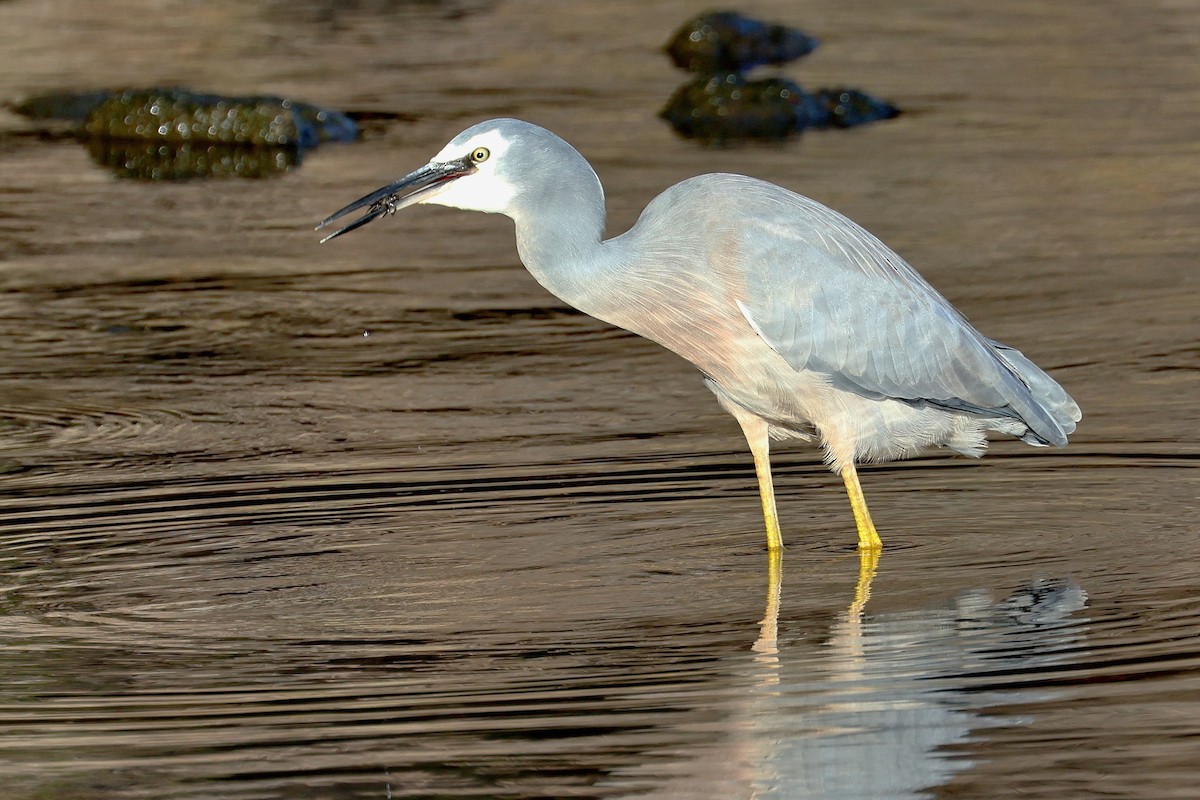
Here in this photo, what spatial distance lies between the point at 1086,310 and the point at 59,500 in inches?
230

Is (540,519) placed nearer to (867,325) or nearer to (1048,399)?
(867,325)

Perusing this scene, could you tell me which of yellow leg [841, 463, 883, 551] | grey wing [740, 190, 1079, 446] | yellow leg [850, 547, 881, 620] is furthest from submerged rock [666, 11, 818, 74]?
yellow leg [850, 547, 881, 620]

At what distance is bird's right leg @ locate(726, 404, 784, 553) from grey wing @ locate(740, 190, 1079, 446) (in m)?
0.38

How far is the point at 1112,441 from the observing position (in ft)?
29.1

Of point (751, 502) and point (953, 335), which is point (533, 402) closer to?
point (751, 502)

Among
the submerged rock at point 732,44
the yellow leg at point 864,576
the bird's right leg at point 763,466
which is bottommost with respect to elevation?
the yellow leg at point 864,576

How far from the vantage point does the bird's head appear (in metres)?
7.12

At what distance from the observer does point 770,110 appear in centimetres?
1802

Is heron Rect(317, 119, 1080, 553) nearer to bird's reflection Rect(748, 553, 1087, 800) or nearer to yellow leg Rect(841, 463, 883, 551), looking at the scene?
yellow leg Rect(841, 463, 883, 551)

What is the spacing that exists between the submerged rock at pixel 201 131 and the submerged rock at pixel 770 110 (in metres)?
2.95

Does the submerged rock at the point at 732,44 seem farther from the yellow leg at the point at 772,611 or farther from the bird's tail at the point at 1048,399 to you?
the yellow leg at the point at 772,611

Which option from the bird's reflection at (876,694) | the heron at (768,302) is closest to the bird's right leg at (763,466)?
the heron at (768,302)

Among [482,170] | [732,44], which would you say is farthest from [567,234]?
[732,44]

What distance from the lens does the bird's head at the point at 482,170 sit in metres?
7.12
